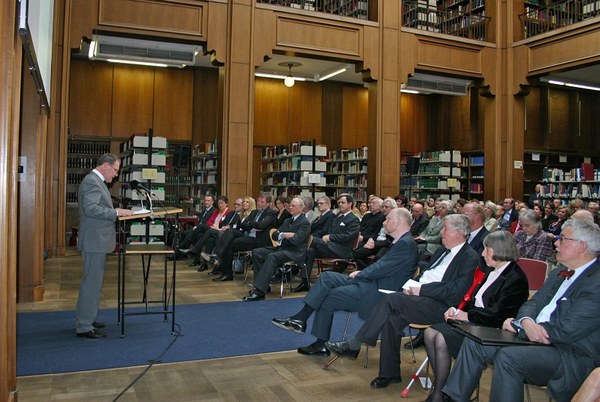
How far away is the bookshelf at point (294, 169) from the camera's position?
39.8ft

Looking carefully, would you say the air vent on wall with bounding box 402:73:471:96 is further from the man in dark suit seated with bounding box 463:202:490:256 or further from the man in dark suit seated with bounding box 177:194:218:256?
the man in dark suit seated with bounding box 463:202:490:256

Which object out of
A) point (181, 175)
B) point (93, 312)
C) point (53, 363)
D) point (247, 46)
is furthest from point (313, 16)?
point (53, 363)

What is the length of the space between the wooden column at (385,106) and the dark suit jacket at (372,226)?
386 centimetres

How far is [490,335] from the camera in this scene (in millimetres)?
2666

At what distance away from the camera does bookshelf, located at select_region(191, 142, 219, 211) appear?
1293 centimetres

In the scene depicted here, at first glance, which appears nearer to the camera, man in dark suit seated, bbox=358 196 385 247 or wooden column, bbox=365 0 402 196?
man in dark suit seated, bbox=358 196 385 247

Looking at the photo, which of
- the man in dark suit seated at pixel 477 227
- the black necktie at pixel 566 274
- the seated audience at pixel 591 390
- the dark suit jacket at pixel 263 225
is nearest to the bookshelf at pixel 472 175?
the dark suit jacket at pixel 263 225

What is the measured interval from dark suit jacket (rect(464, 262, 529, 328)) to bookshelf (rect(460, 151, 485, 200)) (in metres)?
12.0

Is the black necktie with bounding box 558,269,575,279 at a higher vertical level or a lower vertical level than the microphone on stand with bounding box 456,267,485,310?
higher

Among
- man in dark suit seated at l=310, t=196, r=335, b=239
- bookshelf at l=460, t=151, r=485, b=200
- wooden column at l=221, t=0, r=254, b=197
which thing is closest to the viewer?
man in dark suit seated at l=310, t=196, r=335, b=239

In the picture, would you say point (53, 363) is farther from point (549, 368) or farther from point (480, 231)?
point (480, 231)

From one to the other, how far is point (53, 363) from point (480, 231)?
12.5 ft

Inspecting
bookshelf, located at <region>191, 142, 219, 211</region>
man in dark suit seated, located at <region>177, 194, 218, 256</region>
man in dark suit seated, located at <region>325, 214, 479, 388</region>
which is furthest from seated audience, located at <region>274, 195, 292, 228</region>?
bookshelf, located at <region>191, 142, 219, 211</region>

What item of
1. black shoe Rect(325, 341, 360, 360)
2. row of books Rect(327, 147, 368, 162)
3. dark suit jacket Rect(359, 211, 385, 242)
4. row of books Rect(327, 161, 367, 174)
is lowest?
black shoe Rect(325, 341, 360, 360)
